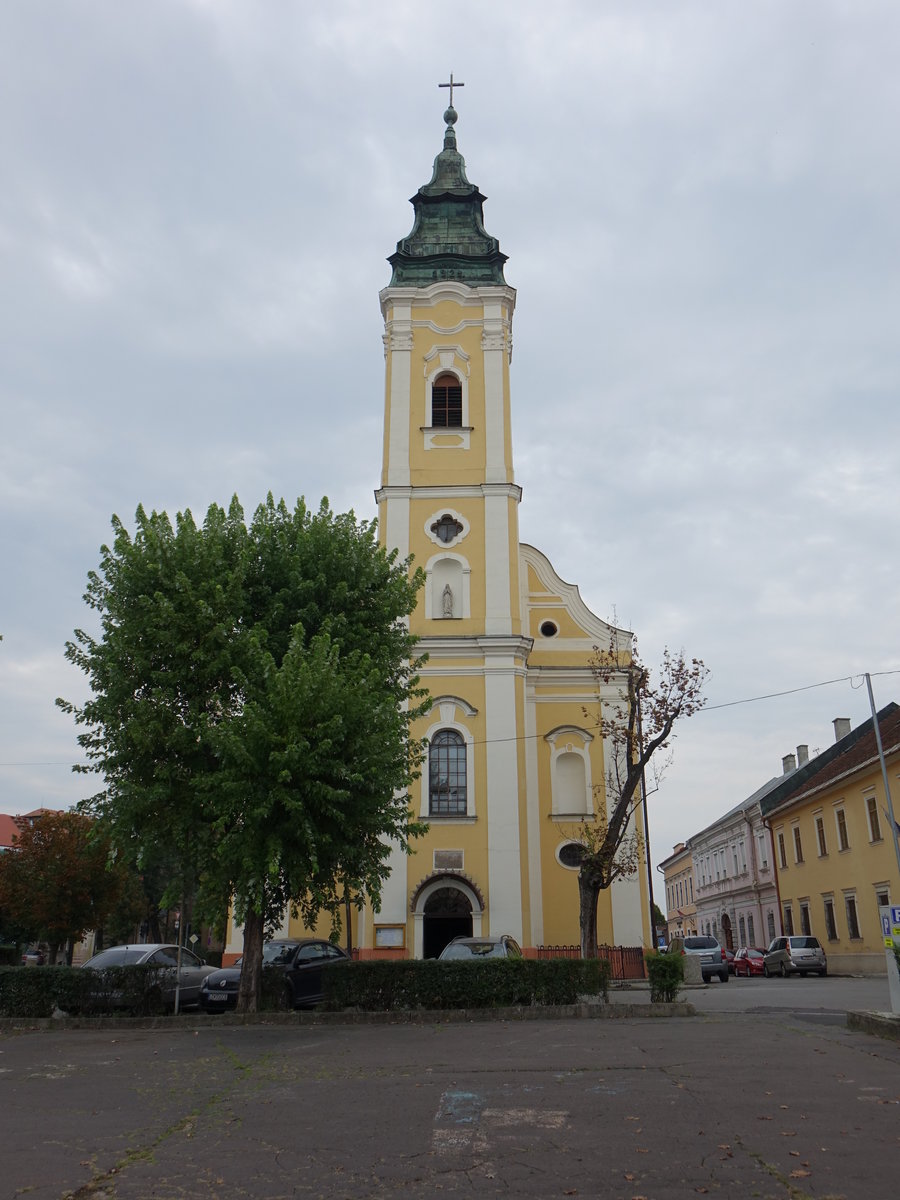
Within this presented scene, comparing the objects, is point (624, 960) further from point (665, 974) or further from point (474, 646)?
point (665, 974)

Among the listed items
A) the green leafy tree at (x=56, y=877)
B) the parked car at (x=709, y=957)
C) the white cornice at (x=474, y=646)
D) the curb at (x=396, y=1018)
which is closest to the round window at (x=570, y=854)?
the parked car at (x=709, y=957)

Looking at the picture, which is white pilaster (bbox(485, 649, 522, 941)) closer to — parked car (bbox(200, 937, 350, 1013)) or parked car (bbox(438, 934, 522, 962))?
parked car (bbox(438, 934, 522, 962))

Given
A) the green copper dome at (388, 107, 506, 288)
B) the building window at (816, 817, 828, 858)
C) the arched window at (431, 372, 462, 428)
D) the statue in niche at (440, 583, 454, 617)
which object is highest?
the green copper dome at (388, 107, 506, 288)

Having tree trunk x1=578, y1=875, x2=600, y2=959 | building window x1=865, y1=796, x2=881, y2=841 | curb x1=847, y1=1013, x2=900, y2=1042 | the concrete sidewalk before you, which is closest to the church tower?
tree trunk x1=578, y1=875, x2=600, y2=959

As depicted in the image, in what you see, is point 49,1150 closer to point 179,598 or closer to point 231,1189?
point 231,1189

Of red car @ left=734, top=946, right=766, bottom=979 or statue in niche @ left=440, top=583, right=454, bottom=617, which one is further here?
red car @ left=734, top=946, right=766, bottom=979

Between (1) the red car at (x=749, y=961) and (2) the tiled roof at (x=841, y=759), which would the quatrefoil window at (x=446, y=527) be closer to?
(2) the tiled roof at (x=841, y=759)

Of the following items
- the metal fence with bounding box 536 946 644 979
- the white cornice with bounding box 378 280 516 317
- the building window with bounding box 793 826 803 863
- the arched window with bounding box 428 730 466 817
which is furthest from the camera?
the building window with bounding box 793 826 803 863

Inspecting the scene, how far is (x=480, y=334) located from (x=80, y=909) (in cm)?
2172

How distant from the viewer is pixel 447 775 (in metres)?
29.4

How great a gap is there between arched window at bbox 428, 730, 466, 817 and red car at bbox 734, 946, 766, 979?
51.7ft

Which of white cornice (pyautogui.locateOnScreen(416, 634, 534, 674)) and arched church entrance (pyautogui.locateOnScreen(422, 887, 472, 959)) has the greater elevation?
white cornice (pyautogui.locateOnScreen(416, 634, 534, 674))

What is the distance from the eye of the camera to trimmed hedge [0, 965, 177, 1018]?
16.2 metres

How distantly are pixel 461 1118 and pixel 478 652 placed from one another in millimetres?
22308
